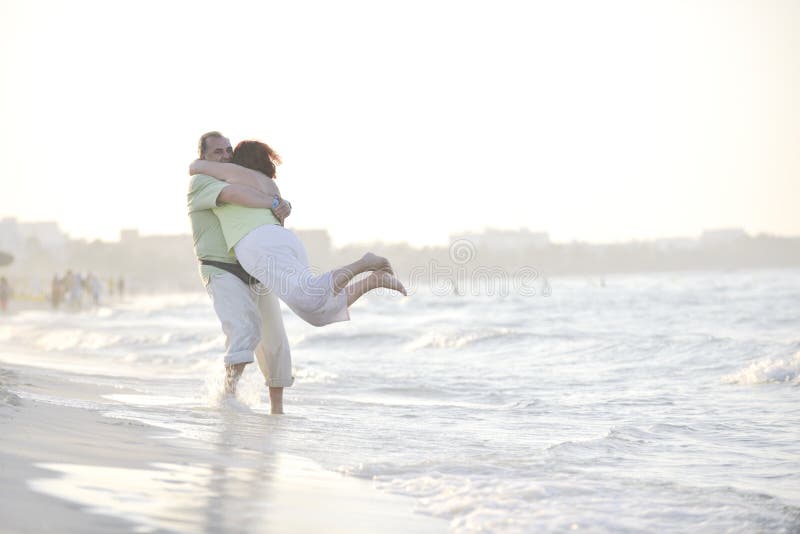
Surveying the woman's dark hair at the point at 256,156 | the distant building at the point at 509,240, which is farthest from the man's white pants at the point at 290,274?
the distant building at the point at 509,240

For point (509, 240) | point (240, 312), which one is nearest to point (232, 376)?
point (240, 312)

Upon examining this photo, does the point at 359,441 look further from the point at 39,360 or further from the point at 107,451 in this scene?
the point at 39,360

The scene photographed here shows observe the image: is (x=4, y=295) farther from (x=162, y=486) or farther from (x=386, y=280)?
(x=162, y=486)

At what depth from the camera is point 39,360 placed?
36.6 ft

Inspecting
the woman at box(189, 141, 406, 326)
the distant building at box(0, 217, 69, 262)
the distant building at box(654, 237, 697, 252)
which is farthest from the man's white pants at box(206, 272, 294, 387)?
the distant building at box(654, 237, 697, 252)

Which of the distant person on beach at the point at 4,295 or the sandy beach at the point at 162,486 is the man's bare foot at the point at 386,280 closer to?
the sandy beach at the point at 162,486

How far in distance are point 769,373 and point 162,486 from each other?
6995 millimetres

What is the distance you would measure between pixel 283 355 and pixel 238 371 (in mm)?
272

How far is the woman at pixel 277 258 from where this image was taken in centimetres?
471

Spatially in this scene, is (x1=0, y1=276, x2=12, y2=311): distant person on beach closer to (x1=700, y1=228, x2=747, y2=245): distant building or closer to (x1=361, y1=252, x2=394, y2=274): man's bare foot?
(x1=361, y1=252, x2=394, y2=274): man's bare foot

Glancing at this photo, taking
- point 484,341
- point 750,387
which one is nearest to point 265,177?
point 750,387

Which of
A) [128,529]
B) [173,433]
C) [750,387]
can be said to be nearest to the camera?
[128,529]

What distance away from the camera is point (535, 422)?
→ 5.99m

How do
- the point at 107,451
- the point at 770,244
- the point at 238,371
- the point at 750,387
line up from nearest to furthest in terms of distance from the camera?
1. the point at 107,451
2. the point at 238,371
3. the point at 750,387
4. the point at 770,244
